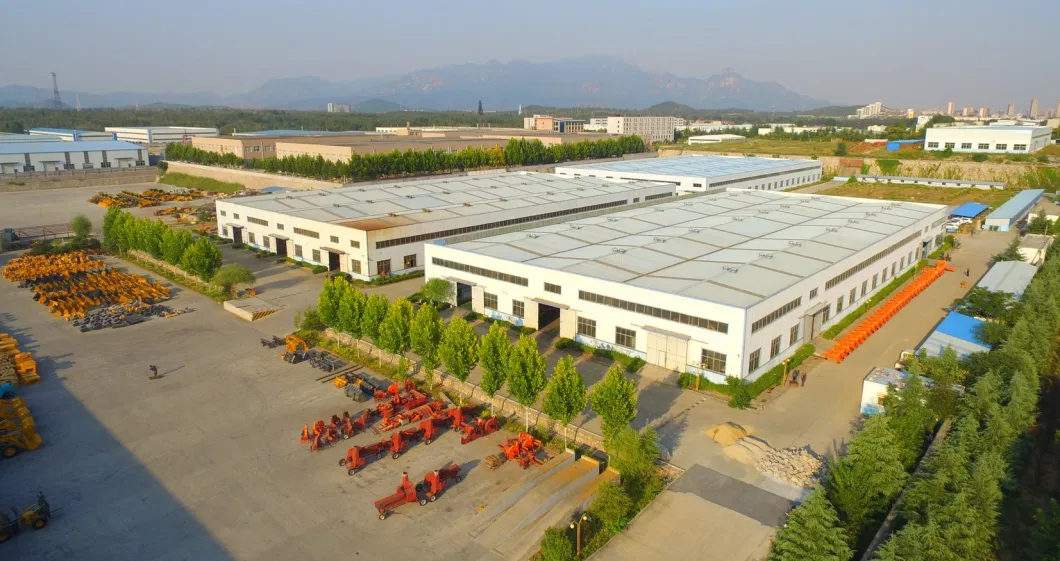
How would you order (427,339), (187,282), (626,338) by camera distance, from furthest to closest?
(187,282)
(626,338)
(427,339)

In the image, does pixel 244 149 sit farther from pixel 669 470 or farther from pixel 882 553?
pixel 882 553

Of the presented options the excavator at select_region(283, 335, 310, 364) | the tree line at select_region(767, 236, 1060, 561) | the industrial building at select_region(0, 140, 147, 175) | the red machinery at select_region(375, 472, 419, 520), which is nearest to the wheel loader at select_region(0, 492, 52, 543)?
the red machinery at select_region(375, 472, 419, 520)

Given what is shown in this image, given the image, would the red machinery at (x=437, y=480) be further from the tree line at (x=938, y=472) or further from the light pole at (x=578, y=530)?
the tree line at (x=938, y=472)

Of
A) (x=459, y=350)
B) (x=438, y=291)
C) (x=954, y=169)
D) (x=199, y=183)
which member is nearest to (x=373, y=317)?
(x=459, y=350)

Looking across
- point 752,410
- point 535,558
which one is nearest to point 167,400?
point 535,558

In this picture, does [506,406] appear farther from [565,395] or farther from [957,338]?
[957,338]

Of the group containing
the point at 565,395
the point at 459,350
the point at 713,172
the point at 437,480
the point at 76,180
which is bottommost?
the point at 437,480

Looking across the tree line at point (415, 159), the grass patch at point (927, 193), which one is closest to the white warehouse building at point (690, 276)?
the grass patch at point (927, 193)

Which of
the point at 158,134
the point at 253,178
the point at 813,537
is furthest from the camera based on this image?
the point at 158,134
